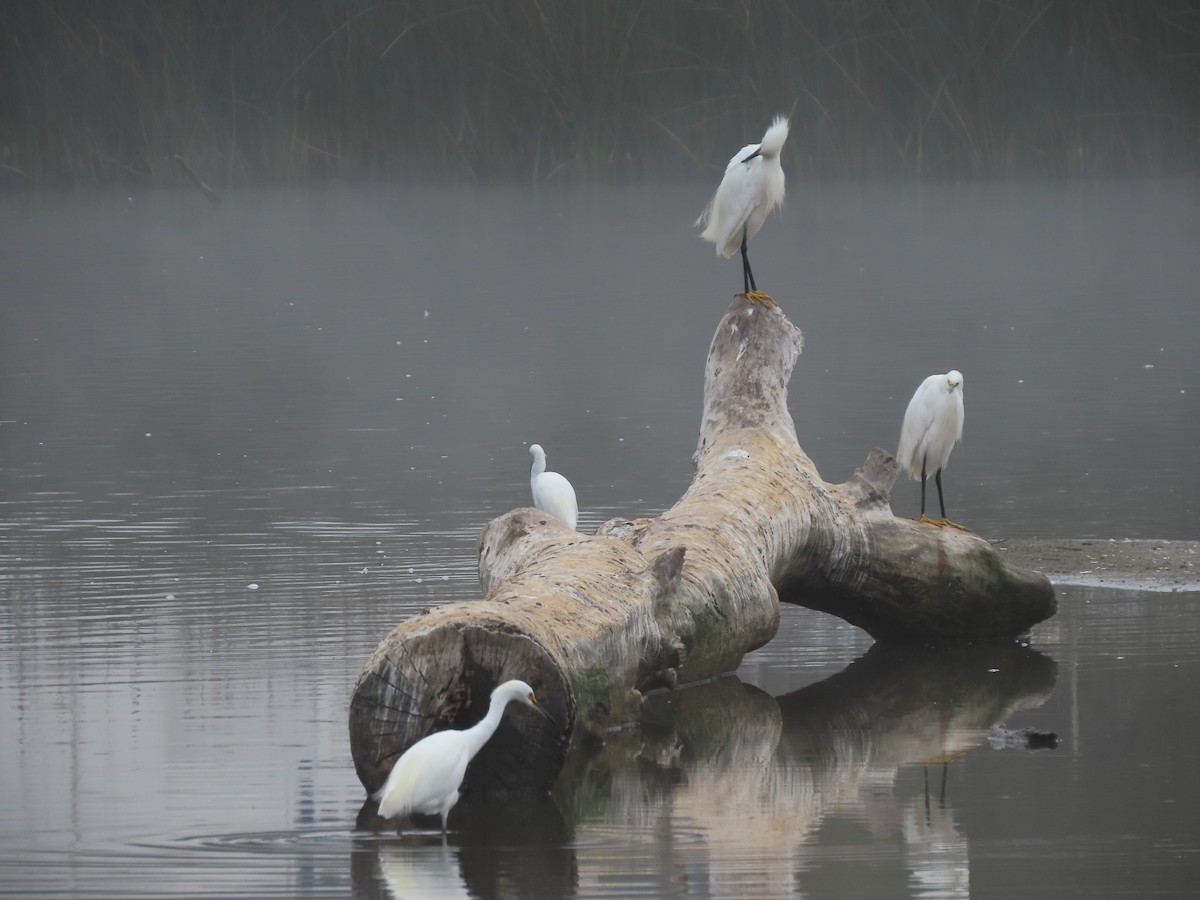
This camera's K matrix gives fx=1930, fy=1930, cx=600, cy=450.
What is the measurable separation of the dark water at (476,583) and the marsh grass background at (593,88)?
1882cm

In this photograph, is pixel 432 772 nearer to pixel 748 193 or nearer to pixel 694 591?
pixel 694 591

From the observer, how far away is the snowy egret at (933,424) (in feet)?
30.2

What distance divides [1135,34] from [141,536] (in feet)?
124

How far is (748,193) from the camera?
997cm

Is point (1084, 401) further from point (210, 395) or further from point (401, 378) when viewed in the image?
point (210, 395)

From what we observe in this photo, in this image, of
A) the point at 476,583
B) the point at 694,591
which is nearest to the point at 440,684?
the point at 694,591

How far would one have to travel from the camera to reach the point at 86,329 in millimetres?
20141

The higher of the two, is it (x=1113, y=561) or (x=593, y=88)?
(x=593, y=88)

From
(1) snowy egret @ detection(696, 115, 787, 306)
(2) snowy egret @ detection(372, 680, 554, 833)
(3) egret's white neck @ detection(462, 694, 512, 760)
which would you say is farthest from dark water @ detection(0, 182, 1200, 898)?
(1) snowy egret @ detection(696, 115, 787, 306)

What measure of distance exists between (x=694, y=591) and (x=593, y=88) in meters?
36.8

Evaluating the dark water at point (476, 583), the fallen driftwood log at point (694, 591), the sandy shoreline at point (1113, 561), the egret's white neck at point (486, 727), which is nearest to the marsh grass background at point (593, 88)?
the dark water at point (476, 583)

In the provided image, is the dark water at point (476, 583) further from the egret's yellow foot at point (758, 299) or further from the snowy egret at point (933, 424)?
the egret's yellow foot at point (758, 299)

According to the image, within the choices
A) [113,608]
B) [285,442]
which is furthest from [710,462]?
[285,442]

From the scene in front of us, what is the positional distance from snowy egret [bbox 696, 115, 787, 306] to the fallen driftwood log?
1.12m
